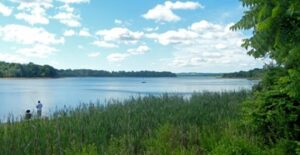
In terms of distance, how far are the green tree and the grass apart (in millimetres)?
535

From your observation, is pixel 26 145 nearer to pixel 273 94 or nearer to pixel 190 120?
pixel 273 94

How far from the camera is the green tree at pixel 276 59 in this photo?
14.8 ft

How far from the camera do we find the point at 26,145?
8.77 metres

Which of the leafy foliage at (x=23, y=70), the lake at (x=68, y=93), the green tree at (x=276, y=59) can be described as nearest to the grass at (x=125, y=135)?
the green tree at (x=276, y=59)

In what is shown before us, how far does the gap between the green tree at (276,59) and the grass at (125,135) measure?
535mm

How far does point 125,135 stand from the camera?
9680 mm

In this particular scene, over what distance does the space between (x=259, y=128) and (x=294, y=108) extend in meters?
0.87

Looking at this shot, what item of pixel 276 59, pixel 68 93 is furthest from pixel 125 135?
pixel 68 93

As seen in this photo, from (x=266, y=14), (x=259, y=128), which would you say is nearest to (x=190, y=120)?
(x=259, y=128)

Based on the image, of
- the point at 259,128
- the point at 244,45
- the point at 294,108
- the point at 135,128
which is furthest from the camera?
the point at 135,128

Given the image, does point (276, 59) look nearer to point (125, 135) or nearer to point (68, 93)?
point (125, 135)

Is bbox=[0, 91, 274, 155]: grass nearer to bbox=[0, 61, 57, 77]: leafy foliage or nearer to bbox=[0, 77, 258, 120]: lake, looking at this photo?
bbox=[0, 77, 258, 120]: lake

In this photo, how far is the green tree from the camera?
450 cm

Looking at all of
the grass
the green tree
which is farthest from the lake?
the green tree
